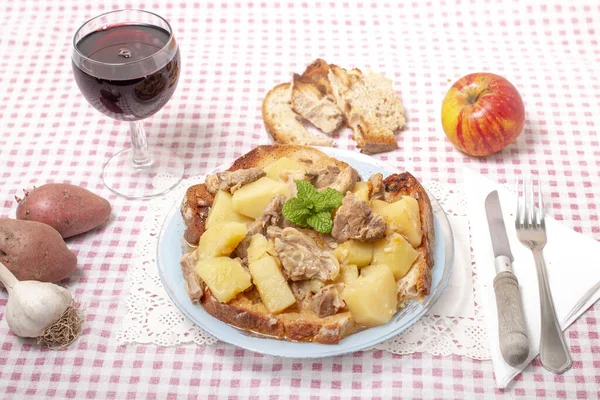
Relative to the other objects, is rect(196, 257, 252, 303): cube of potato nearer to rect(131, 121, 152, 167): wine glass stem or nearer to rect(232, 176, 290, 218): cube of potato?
rect(232, 176, 290, 218): cube of potato

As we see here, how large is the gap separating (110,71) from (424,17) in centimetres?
234

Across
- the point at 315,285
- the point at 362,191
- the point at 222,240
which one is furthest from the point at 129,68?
the point at 315,285

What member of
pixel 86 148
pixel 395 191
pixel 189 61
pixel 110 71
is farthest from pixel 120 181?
pixel 395 191

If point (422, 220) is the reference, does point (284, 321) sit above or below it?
below

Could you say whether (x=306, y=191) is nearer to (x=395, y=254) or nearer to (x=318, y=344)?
(x=395, y=254)

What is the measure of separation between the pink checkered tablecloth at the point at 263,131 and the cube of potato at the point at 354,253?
1.26ft

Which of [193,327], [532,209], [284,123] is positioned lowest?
[193,327]

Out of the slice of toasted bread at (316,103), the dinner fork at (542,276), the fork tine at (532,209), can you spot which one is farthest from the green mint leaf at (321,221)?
the slice of toasted bread at (316,103)

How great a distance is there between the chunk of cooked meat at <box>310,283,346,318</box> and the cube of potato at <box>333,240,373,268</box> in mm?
126

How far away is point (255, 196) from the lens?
2672 millimetres

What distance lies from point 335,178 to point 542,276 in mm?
903

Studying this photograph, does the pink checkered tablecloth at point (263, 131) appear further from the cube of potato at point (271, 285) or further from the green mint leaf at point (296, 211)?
the green mint leaf at point (296, 211)

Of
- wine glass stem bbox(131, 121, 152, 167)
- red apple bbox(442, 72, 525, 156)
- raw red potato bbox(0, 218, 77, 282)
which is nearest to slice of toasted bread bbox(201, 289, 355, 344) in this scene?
raw red potato bbox(0, 218, 77, 282)

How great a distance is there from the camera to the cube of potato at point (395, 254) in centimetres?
252
